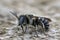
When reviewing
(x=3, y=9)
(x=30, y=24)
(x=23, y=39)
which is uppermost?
(x=3, y=9)

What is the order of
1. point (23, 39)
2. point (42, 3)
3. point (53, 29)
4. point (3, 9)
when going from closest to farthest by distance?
point (23, 39), point (53, 29), point (3, 9), point (42, 3)

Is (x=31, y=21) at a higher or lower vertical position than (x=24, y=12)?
→ lower

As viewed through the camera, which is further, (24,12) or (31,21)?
(24,12)

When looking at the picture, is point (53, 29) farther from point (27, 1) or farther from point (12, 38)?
point (27, 1)

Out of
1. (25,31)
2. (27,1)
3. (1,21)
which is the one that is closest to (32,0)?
(27,1)

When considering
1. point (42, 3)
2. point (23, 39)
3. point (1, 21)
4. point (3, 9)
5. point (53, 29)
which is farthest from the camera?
point (42, 3)

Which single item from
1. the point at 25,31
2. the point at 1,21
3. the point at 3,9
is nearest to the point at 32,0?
the point at 3,9

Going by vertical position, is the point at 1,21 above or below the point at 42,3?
below

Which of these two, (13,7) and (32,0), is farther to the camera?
(32,0)
